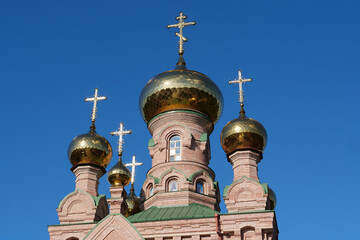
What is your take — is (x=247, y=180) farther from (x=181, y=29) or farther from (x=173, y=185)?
(x=181, y=29)

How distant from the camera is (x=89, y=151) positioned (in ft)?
60.3

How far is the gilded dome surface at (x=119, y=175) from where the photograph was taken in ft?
71.0

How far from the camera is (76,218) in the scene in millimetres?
16953

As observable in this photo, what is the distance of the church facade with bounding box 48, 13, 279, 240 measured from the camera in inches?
609

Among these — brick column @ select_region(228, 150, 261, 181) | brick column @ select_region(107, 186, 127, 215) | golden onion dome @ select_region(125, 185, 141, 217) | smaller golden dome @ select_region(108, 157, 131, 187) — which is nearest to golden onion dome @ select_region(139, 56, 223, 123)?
brick column @ select_region(228, 150, 261, 181)

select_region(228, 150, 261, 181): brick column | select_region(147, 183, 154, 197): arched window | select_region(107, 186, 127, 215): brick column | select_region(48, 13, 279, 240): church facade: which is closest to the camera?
select_region(48, 13, 279, 240): church facade

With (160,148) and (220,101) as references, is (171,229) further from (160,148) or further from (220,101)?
(220,101)

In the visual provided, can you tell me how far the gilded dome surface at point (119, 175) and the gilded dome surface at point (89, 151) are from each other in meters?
2.90

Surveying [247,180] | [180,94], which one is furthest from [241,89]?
[247,180]

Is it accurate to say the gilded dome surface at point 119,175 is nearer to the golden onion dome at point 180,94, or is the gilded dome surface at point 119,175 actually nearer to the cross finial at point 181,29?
the golden onion dome at point 180,94

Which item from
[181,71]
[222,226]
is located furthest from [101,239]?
[181,71]

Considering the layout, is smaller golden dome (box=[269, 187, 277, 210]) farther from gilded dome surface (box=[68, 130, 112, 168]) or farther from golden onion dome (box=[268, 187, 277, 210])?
gilded dome surface (box=[68, 130, 112, 168])

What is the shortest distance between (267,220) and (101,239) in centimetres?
423

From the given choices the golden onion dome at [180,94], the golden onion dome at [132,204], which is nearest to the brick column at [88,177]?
the golden onion dome at [180,94]
